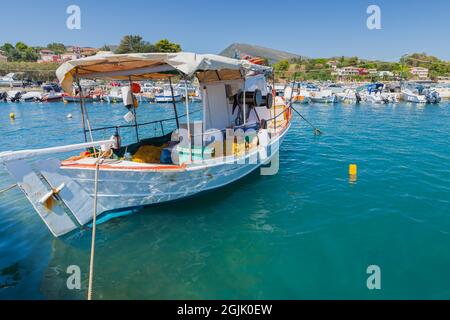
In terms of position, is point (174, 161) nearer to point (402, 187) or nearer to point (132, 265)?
point (132, 265)

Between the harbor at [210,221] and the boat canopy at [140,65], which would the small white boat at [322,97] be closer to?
the harbor at [210,221]

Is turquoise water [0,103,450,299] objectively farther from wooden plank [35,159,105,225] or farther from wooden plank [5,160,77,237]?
wooden plank [35,159,105,225]

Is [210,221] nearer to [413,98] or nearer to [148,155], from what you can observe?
[148,155]

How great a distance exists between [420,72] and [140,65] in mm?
126459

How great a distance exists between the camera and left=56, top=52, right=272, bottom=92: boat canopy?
6258 mm

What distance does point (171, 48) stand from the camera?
7900 cm

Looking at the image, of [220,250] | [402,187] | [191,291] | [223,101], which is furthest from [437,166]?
[191,291]

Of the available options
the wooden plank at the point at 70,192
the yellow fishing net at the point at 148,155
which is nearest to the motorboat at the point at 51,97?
the yellow fishing net at the point at 148,155

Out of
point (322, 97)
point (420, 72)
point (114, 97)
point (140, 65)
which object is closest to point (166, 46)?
point (114, 97)

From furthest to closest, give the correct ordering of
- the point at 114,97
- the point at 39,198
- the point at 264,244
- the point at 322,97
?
the point at 114,97 → the point at 322,97 → the point at 264,244 → the point at 39,198

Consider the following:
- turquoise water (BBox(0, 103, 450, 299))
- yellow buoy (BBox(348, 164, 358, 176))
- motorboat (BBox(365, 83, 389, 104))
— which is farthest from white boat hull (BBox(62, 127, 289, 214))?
motorboat (BBox(365, 83, 389, 104))

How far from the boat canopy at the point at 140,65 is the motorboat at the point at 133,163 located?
0.02m

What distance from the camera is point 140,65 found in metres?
7.79

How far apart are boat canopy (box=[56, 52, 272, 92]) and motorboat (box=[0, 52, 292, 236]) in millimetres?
22
